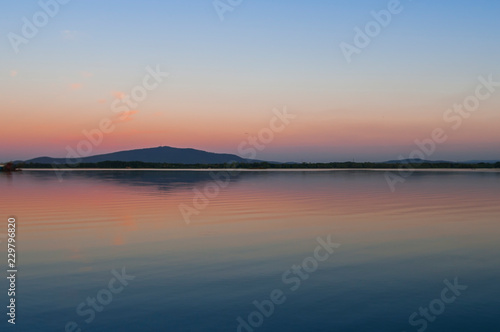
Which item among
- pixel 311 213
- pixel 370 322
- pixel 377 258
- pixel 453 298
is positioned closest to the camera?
pixel 370 322

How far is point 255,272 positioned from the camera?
12.6 m

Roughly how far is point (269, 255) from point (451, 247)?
664 centimetres

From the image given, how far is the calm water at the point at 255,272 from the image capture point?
363 inches

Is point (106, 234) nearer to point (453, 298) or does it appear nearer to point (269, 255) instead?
point (269, 255)

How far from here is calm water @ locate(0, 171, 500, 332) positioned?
30.3ft

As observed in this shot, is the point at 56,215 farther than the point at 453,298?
Yes

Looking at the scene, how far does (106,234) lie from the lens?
1852 cm

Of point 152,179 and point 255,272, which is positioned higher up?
point 152,179

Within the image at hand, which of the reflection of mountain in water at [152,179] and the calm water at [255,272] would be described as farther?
the reflection of mountain in water at [152,179]

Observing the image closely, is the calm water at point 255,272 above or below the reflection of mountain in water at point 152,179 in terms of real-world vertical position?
below

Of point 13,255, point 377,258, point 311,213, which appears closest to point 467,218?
point 311,213

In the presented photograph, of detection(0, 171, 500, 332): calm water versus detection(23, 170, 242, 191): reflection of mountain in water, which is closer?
detection(0, 171, 500, 332): calm water

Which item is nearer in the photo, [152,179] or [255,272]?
[255,272]

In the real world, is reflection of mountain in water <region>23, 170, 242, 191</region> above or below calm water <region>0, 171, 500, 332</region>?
above
